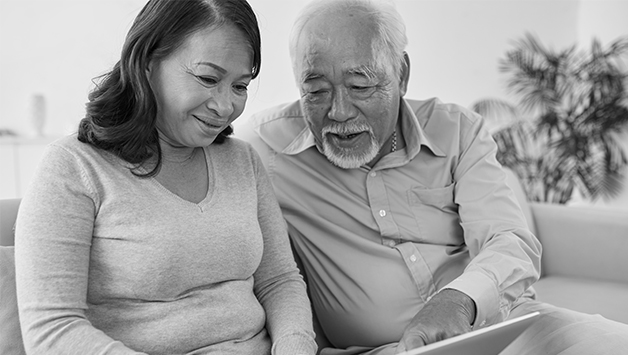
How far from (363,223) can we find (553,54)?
3413 millimetres

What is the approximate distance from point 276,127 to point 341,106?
0.95ft

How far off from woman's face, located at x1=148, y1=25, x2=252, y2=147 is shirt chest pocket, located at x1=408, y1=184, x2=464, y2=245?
653 millimetres

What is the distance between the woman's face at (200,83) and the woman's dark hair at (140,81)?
2 centimetres

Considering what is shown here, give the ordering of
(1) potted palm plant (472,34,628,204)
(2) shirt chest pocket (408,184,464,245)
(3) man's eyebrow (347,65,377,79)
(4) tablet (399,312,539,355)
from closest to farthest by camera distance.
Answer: (4) tablet (399,312,539,355) → (3) man's eyebrow (347,65,377,79) → (2) shirt chest pocket (408,184,464,245) → (1) potted palm plant (472,34,628,204)

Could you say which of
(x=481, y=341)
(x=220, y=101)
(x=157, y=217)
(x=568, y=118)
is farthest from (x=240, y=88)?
(x=568, y=118)

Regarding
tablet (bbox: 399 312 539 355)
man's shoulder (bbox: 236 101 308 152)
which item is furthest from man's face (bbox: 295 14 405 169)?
tablet (bbox: 399 312 539 355)

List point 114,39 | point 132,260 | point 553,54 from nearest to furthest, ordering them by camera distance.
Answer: point 132,260
point 114,39
point 553,54

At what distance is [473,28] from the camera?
466cm

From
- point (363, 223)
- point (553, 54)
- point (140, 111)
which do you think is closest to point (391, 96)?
point (363, 223)

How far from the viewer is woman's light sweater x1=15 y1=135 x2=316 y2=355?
100 cm

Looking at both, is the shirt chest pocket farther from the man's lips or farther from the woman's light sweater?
the woman's light sweater

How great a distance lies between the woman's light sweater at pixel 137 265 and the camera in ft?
3.26

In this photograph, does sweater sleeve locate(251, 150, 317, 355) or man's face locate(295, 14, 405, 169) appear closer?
sweater sleeve locate(251, 150, 317, 355)

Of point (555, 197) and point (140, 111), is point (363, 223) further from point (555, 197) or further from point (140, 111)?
point (555, 197)
